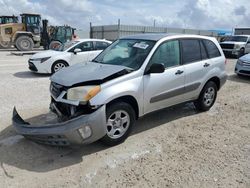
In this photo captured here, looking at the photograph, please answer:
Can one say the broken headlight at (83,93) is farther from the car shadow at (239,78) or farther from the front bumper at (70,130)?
the car shadow at (239,78)

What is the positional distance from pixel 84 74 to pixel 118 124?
0.96 m

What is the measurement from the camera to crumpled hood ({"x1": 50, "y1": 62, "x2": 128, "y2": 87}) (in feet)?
12.6

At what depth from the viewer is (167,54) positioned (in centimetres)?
483

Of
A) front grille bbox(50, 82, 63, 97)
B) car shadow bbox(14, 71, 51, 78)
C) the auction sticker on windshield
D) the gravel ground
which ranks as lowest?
the gravel ground

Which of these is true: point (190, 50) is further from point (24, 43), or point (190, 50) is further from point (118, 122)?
point (24, 43)

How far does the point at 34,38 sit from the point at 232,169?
63.9ft

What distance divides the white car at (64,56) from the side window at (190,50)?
548cm

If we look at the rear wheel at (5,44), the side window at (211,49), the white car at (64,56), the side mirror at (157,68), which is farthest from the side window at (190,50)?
the rear wheel at (5,44)

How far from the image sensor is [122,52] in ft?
16.0

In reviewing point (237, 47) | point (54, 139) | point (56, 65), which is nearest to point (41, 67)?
point (56, 65)

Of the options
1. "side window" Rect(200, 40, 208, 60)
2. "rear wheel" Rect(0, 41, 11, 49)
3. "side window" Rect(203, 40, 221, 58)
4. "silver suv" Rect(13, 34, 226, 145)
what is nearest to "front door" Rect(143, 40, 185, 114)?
"silver suv" Rect(13, 34, 226, 145)

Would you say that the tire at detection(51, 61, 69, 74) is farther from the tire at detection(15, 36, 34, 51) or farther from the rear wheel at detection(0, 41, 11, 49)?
the rear wheel at detection(0, 41, 11, 49)

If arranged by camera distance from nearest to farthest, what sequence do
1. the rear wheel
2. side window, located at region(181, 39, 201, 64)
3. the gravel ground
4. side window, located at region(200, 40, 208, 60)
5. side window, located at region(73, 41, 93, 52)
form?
1. the gravel ground
2. side window, located at region(181, 39, 201, 64)
3. side window, located at region(200, 40, 208, 60)
4. side window, located at region(73, 41, 93, 52)
5. the rear wheel

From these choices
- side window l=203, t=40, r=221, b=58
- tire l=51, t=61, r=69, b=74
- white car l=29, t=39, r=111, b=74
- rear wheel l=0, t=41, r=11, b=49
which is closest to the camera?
side window l=203, t=40, r=221, b=58
